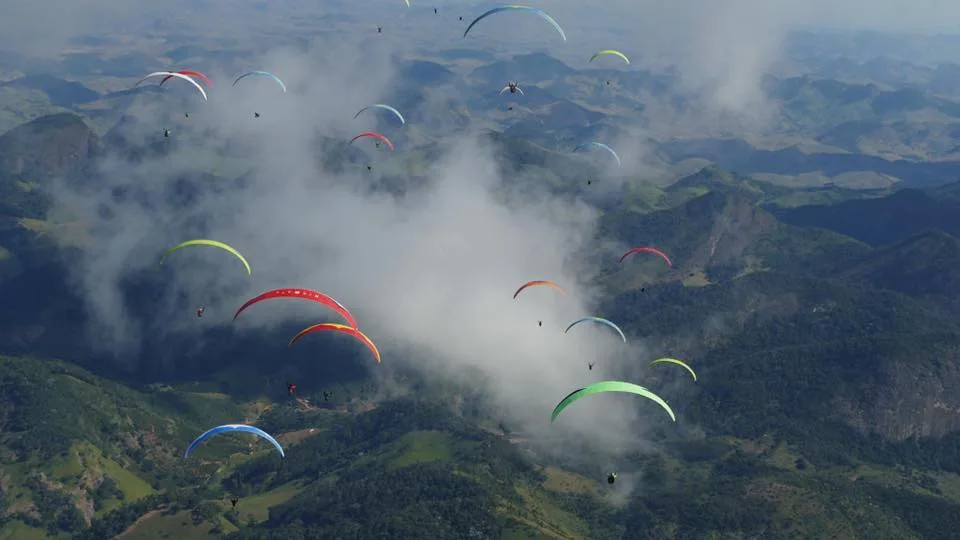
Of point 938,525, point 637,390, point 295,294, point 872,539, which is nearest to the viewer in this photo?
point 637,390

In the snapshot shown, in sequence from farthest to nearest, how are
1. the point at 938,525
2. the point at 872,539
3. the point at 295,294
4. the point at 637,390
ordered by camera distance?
the point at 938,525, the point at 872,539, the point at 295,294, the point at 637,390

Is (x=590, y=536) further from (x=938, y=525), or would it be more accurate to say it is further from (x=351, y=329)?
(x=351, y=329)

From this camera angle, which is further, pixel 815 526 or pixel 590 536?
pixel 590 536

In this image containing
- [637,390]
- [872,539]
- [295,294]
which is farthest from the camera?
[872,539]

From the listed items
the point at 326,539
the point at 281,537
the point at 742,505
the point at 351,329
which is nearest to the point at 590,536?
the point at 742,505

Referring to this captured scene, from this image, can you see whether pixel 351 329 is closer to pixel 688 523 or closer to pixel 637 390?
pixel 637 390

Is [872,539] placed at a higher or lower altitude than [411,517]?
higher

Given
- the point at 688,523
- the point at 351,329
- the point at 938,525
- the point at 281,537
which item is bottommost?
the point at 281,537

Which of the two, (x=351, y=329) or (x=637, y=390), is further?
(x=351, y=329)

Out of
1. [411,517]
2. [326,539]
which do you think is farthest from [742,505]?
[326,539]
